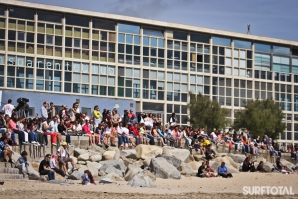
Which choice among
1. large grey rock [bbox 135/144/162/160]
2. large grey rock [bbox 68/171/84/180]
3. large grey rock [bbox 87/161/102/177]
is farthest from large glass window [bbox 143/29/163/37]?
large grey rock [bbox 68/171/84/180]

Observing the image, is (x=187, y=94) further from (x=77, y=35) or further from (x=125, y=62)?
(x=77, y=35)

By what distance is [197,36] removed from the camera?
6625 cm

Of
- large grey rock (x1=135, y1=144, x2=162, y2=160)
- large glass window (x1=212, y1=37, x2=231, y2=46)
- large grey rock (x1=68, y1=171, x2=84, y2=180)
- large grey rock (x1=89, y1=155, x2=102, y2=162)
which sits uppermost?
large glass window (x1=212, y1=37, x2=231, y2=46)

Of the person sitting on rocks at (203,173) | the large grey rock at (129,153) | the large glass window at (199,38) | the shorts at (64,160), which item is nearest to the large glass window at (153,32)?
the large glass window at (199,38)

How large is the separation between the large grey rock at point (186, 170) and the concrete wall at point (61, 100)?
1496 cm

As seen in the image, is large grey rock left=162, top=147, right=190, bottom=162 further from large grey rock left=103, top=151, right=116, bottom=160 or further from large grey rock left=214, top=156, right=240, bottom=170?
large grey rock left=103, top=151, right=116, bottom=160

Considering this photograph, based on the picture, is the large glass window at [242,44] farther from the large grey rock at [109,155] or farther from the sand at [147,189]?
the large grey rock at [109,155]

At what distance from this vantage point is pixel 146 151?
132ft

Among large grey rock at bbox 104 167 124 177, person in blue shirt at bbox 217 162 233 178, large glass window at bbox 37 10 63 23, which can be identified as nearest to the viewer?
large grey rock at bbox 104 167 124 177

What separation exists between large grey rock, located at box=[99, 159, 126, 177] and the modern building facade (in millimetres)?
17014

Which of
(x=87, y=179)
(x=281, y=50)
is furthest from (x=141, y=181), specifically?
(x=281, y=50)

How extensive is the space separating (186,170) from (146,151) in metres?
3.27

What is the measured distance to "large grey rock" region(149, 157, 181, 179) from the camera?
116 ft

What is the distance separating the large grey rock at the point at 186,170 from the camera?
37.9 metres
